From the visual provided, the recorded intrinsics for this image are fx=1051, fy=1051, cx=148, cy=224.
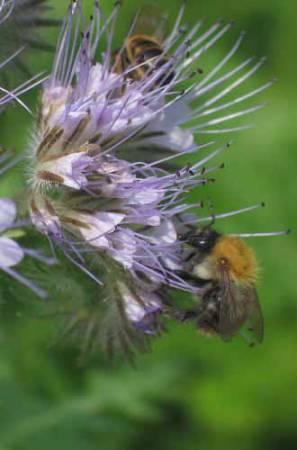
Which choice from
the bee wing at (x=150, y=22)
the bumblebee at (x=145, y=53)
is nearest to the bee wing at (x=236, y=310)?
the bumblebee at (x=145, y=53)

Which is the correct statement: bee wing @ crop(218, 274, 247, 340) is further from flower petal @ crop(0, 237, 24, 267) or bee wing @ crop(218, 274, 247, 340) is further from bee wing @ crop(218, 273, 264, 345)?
flower petal @ crop(0, 237, 24, 267)

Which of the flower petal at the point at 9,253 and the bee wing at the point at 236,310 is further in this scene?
the bee wing at the point at 236,310

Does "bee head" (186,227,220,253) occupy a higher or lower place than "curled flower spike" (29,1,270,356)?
lower

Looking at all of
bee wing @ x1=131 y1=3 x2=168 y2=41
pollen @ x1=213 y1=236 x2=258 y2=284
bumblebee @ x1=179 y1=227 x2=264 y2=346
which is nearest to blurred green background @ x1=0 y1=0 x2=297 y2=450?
bee wing @ x1=131 y1=3 x2=168 y2=41

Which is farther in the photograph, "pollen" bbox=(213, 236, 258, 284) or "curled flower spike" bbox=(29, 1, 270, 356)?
"pollen" bbox=(213, 236, 258, 284)

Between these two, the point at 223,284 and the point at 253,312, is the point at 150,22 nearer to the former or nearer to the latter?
the point at 223,284

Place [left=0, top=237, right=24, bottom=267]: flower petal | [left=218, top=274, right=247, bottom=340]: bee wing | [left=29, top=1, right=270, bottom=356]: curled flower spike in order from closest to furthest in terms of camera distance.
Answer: [left=0, top=237, right=24, bottom=267]: flower petal → [left=29, top=1, right=270, bottom=356]: curled flower spike → [left=218, top=274, right=247, bottom=340]: bee wing

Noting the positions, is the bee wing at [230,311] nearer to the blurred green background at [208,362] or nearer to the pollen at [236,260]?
the pollen at [236,260]

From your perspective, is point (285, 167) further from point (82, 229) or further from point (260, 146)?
point (82, 229)
